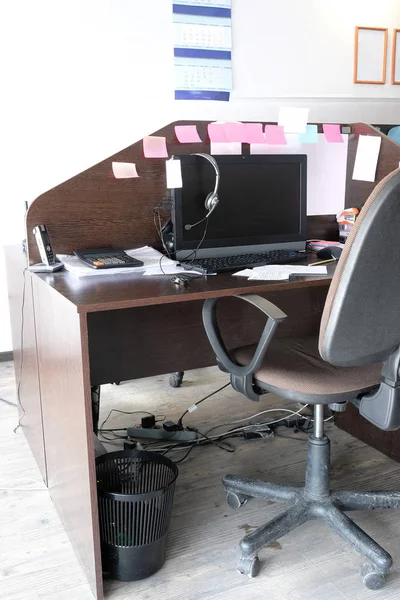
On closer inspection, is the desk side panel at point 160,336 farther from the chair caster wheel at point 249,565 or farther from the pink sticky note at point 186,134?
the chair caster wheel at point 249,565

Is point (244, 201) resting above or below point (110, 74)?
below

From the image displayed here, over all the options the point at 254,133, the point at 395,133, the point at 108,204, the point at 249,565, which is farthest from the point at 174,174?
the point at 395,133

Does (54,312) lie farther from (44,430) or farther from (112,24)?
(112,24)

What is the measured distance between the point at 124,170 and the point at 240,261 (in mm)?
517

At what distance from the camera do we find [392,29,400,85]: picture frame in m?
4.07

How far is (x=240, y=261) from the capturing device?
1.83 meters

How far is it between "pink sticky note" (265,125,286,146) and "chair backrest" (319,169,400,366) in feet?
3.22

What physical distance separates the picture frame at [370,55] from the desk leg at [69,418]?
3.19m

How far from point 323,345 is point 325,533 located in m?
0.71

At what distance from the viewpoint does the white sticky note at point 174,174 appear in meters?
1.87

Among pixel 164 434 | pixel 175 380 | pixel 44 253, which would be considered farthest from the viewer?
pixel 175 380

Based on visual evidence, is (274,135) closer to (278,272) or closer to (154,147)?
(154,147)

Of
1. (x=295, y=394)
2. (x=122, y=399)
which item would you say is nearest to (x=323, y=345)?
(x=295, y=394)

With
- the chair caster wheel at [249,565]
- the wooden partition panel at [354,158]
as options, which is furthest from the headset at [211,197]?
the chair caster wheel at [249,565]
